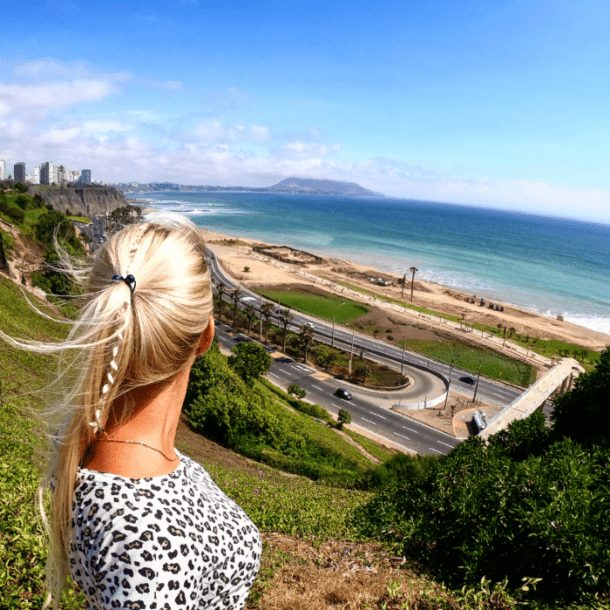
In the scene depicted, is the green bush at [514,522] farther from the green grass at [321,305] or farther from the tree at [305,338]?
the green grass at [321,305]

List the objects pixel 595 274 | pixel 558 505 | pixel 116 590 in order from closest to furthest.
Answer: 1. pixel 116 590
2. pixel 558 505
3. pixel 595 274

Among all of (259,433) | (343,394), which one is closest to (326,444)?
(259,433)

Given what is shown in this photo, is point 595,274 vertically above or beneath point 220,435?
above

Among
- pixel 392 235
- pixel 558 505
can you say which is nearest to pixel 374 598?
pixel 558 505

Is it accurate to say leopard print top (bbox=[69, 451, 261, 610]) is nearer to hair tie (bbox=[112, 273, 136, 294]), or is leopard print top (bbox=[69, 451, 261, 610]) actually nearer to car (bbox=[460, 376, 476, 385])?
hair tie (bbox=[112, 273, 136, 294])

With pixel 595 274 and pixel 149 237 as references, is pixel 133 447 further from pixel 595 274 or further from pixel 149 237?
pixel 595 274

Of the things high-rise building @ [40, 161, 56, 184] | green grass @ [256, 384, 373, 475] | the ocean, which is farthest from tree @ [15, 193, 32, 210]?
high-rise building @ [40, 161, 56, 184]

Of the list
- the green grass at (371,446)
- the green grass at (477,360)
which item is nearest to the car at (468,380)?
the green grass at (477,360)

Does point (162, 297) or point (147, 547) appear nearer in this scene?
point (147, 547)

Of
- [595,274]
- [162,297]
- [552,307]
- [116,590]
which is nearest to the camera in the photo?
[116,590]
